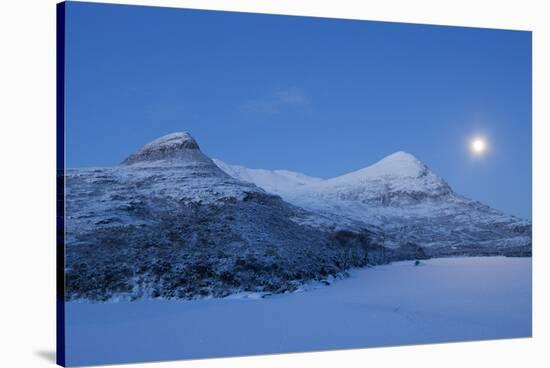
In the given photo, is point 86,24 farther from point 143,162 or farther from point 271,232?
point 271,232

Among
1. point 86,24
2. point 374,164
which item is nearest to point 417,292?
point 374,164

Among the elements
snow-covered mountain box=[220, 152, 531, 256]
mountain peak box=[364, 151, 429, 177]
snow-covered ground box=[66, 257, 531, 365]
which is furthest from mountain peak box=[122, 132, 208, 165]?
mountain peak box=[364, 151, 429, 177]

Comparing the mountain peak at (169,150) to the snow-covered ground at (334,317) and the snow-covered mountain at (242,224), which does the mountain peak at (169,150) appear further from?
the snow-covered ground at (334,317)

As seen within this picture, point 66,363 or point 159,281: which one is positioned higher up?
point 159,281

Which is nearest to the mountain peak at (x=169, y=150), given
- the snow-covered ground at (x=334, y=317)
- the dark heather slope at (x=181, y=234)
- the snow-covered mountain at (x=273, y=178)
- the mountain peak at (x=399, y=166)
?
the dark heather slope at (x=181, y=234)

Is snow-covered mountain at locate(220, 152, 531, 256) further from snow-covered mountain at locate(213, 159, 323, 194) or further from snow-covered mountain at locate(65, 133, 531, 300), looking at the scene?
snow-covered mountain at locate(213, 159, 323, 194)

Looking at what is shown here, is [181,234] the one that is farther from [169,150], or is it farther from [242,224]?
[169,150]
